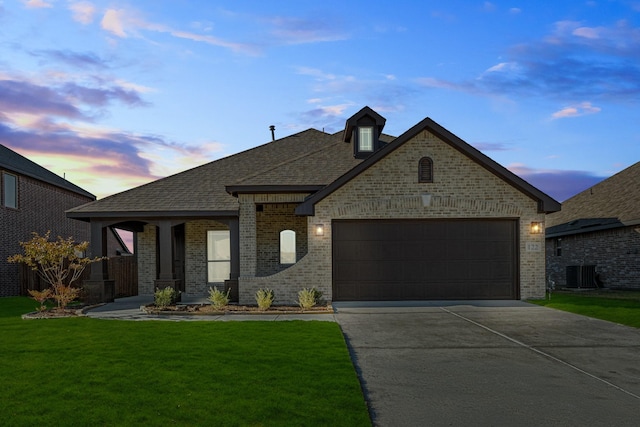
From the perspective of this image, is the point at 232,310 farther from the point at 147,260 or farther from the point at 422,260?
the point at 147,260

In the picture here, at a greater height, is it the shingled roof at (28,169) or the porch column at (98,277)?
the shingled roof at (28,169)

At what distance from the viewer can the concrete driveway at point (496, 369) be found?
5809 mm

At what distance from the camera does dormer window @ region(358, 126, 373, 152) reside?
20.1 m

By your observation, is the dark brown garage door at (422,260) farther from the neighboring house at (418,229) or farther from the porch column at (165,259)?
the porch column at (165,259)

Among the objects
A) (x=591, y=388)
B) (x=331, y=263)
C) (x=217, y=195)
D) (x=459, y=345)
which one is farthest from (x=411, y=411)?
(x=217, y=195)

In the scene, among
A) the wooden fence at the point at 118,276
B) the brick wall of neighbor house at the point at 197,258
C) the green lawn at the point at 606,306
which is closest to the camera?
the green lawn at the point at 606,306

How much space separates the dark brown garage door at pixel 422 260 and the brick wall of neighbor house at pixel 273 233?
2.96 m

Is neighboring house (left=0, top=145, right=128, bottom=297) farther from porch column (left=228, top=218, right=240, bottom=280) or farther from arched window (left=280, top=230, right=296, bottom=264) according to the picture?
arched window (left=280, top=230, right=296, bottom=264)

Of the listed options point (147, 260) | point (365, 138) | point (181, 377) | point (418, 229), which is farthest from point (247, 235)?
point (181, 377)

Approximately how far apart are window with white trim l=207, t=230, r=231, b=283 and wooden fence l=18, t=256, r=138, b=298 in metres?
3.27

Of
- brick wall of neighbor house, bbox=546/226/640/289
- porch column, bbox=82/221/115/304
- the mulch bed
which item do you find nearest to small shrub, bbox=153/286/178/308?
the mulch bed

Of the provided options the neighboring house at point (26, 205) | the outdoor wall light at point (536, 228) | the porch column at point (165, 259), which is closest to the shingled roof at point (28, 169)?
the neighboring house at point (26, 205)

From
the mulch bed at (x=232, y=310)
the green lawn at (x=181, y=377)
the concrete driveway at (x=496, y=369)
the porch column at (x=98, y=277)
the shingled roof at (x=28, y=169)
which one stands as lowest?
the mulch bed at (x=232, y=310)

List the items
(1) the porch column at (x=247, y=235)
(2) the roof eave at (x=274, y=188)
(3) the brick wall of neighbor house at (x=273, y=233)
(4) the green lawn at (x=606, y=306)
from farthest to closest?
(3) the brick wall of neighbor house at (x=273, y=233), (1) the porch column at (x=247, y=235), (2) the roof eave at (x=274, y=188), (4) the green lawn at (x=606, y=306)
